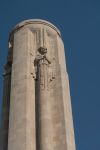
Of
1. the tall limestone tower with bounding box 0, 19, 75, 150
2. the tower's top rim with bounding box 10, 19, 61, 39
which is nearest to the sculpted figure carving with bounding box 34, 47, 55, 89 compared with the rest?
the tall limestone tower with bounding box 0, 19, 75, 150

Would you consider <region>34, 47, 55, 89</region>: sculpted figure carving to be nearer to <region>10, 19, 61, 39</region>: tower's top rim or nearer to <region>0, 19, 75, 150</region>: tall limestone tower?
<region>0, 19, 75, 150</region>: tall limestone tower

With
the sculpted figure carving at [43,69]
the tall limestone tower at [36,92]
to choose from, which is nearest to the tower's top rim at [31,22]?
the tall limestone tower at [36,92]

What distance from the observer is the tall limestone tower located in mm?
20297

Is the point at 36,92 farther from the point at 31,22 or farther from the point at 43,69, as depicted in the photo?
the point at 31,22

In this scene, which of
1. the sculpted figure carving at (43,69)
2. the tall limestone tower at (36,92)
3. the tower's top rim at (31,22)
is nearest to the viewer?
the tall limestone tower at (36,92)

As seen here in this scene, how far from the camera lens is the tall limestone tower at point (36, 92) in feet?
66.6

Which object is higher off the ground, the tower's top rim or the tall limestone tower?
the tower's top rim

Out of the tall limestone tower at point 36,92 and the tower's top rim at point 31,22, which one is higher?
the tower's top rim at point 31,22

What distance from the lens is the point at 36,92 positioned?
74.4ft

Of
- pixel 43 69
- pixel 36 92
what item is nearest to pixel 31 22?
pixel 43 69

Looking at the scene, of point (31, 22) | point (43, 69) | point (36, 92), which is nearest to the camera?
point (36, 92)

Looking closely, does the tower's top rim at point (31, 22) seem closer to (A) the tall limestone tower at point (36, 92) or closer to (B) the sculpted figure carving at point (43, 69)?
(A) the tall limestone tower at point (36, 92)

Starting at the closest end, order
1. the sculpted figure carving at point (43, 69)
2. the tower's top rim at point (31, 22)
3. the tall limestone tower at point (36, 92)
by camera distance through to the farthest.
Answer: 1. the tall limestone tower at point (36, 92)
2. the sculpted figure carving at point (43, 69)
3. the tower's top rim at point (31, 22)

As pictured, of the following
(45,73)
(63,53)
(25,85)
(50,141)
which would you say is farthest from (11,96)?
(63,53)
